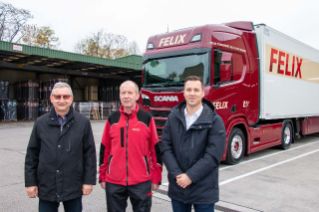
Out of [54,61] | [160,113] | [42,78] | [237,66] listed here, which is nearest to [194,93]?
[160,113]

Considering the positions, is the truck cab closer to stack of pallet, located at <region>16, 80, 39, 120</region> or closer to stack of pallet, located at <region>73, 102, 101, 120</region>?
stack of pallet, located at <region>73, 102, 101, 120</region>

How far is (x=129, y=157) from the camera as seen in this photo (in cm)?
250

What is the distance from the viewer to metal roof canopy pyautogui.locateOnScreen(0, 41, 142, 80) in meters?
15.3

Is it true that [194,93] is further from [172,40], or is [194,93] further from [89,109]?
[89,109]

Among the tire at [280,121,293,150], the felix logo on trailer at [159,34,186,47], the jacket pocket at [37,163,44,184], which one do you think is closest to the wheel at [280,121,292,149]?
the tire at [280,121,293,150]

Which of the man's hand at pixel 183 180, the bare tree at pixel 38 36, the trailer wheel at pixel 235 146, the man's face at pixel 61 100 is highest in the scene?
the bare tree at pixel 38 36

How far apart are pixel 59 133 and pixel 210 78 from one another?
3.89m

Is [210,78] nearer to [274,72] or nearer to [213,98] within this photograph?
[213,98]

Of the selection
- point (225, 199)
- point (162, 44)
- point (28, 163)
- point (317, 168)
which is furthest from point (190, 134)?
point (317, 168)

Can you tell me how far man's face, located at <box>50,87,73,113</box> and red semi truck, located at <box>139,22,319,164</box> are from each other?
3561 millimetres

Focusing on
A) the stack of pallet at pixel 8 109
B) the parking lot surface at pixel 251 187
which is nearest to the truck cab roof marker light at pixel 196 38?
the parking lot surface at pixel 251 187

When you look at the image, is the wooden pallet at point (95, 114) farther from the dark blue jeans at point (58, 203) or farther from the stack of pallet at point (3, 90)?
the dark blue jeans at point (58, 203)

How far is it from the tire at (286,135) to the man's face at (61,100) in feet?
25.5

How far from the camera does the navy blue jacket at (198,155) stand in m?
2.45
